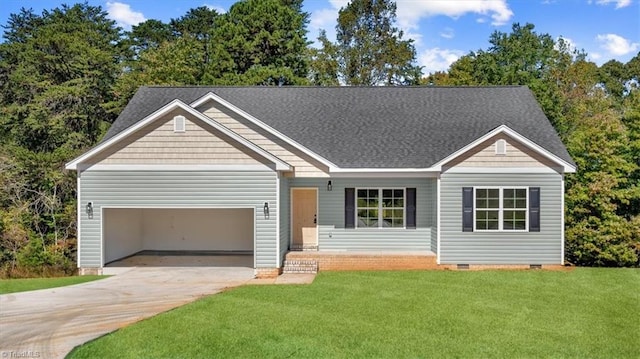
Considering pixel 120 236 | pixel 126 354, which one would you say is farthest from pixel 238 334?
pixel 120 236

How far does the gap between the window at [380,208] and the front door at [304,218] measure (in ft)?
4.92

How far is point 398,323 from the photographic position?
823 centimetres

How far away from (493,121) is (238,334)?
40.4ft

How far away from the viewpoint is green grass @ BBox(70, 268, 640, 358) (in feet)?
22.7

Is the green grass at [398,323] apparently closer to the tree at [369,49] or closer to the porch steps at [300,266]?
the porch steps at [300,266]

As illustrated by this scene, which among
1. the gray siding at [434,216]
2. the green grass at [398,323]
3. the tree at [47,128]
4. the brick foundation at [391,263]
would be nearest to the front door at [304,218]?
the brick foundation at [391,263]

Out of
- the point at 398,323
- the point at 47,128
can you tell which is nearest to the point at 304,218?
the point at 398,323

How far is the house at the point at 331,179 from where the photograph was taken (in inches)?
507

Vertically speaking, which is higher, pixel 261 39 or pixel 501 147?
pixel 261 39

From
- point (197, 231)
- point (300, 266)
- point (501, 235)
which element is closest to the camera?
point (300, 266)

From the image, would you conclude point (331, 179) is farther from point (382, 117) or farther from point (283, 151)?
point (382, 117)

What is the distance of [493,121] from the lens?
16.3 m

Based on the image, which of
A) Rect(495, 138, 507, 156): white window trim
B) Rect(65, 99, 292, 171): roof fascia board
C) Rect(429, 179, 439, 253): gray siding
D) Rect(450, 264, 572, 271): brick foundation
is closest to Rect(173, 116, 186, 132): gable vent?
Rect(65, 99, 292, 171): roof fascia board

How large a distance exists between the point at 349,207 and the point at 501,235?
4676 millimetres
